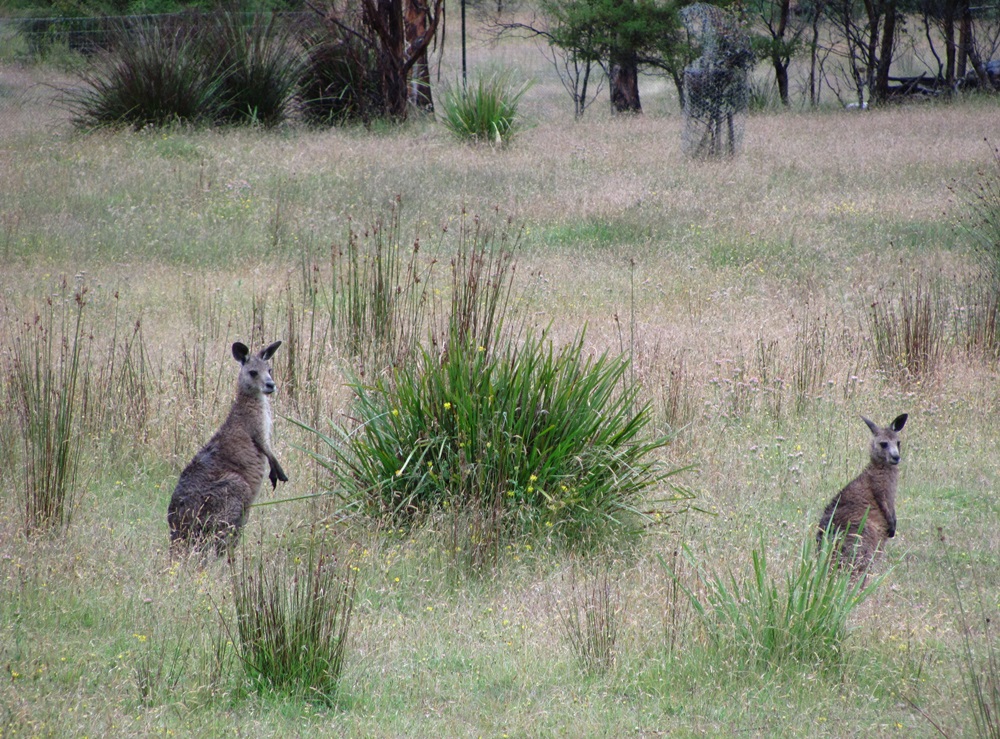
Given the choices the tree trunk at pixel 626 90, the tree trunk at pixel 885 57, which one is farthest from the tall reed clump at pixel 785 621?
the tree trunk at pixel 885 57

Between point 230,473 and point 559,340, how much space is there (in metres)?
4.45

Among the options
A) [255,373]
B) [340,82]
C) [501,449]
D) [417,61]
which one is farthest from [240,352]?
[417,61]

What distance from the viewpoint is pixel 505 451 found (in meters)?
5.72

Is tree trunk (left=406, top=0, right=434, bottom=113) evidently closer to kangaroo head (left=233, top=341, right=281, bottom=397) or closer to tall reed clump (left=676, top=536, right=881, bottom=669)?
kangaroo head (left=233, top=341, right=281, bottom=397)

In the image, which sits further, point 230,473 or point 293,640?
point 230,473

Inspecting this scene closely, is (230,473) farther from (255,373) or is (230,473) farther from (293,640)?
(293,640)

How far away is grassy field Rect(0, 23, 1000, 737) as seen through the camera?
13.6 feet

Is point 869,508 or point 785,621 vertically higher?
point 869,508

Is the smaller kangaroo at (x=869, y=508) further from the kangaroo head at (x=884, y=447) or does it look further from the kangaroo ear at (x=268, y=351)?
→ the kangaroo ear at (x=268, y=351)

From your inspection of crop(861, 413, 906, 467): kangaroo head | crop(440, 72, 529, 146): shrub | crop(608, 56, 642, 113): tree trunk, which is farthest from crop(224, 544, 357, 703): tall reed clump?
crop(608, 56, 642, 113): tree trunk

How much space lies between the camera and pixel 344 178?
1569cm

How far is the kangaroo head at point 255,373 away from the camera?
19.0 feet

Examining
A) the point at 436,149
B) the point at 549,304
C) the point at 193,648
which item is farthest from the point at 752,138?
the point at 193,648

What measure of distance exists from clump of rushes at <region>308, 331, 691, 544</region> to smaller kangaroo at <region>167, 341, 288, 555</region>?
0.43 meters
